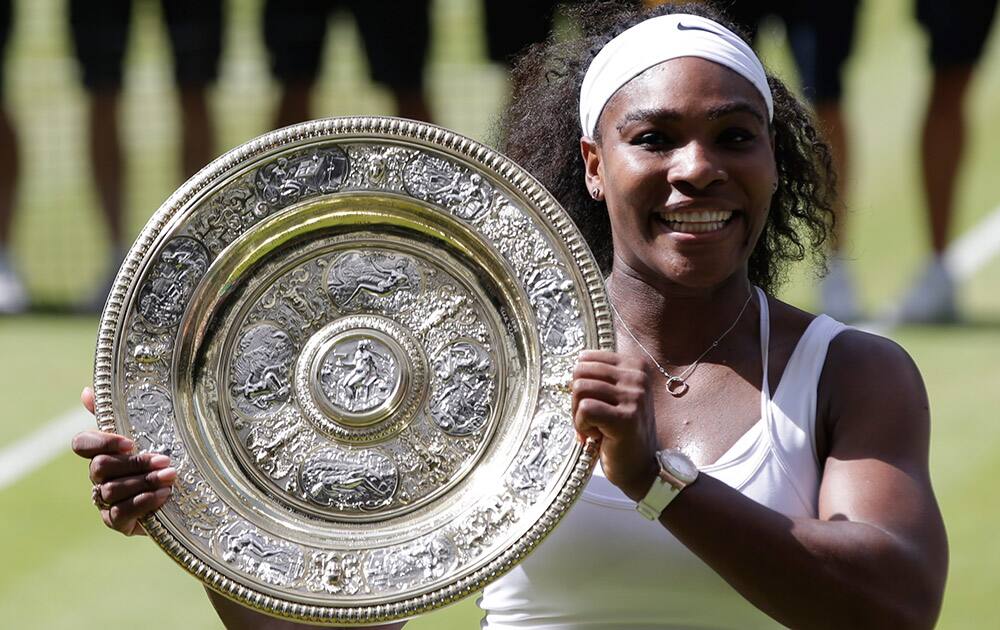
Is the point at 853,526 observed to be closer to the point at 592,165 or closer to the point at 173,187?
the point at 592,165

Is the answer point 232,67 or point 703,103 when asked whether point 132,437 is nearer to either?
point 703,103

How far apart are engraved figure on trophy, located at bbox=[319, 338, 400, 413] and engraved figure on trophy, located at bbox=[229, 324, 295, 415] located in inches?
2.6

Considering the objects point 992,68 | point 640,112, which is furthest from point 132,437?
point 992,68

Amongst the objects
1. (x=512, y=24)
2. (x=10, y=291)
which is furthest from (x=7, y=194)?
(x=512, y=24)

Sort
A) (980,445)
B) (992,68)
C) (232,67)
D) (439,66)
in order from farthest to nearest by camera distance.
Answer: (992,68) → (232,67) → (439,66) → (980,445)

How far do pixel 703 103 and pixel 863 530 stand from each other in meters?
0.62

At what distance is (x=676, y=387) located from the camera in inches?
105

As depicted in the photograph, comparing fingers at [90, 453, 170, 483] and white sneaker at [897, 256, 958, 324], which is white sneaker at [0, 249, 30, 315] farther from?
fingers at [90, 453, 170, 483]

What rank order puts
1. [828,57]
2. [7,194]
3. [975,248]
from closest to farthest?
[828,57] → [7,194] → [975,248]

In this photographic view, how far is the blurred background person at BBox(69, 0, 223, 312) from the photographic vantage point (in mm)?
7621

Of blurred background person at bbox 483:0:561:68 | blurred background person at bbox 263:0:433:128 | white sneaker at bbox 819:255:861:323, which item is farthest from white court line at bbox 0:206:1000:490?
blurred background person at bbox 483:0:561:68

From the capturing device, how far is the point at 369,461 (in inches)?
101

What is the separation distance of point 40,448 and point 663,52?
438 cm

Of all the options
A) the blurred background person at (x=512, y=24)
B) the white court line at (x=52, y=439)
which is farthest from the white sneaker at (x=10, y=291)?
the blurred background person at (x=512, y=24)
